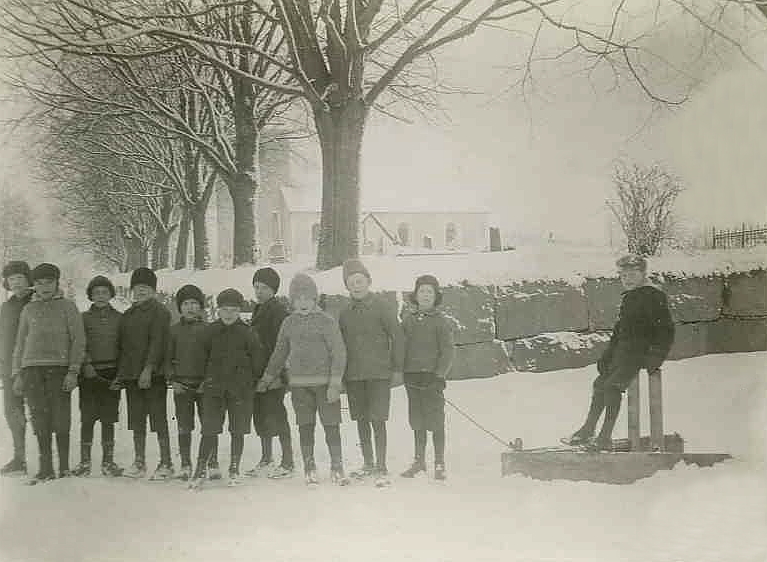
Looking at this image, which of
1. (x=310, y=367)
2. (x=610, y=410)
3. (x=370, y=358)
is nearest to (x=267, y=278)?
(x=310, y=367)

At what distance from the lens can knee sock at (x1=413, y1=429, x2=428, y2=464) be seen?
2.77 meters

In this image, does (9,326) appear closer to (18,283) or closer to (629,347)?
(18,283)

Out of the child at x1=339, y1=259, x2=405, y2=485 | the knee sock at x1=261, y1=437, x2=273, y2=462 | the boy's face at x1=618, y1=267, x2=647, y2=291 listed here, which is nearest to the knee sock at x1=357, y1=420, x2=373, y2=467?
the child at x1=339, y1=259, x2=405, y2=485

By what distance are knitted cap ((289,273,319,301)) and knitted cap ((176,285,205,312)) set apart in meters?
0.38

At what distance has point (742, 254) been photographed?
2.93 m

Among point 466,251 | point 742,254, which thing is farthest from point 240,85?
point 742,254

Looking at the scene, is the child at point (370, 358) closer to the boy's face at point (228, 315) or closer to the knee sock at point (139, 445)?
the boy's face at point (228, 315)

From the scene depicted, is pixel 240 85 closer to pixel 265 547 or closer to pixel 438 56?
pixel 438 56

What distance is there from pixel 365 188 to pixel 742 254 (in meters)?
1.69

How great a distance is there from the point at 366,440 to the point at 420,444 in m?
0.23

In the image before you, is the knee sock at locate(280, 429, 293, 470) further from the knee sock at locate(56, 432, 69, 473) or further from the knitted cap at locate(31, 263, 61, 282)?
the knitted cap at locate(31, 263, 61, 282)

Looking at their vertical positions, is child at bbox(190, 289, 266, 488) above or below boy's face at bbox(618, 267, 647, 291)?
below

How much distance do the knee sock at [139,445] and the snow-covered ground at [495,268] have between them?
0.62m

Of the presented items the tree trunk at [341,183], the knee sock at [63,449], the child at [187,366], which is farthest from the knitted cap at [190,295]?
the knee sock at [63,449]
